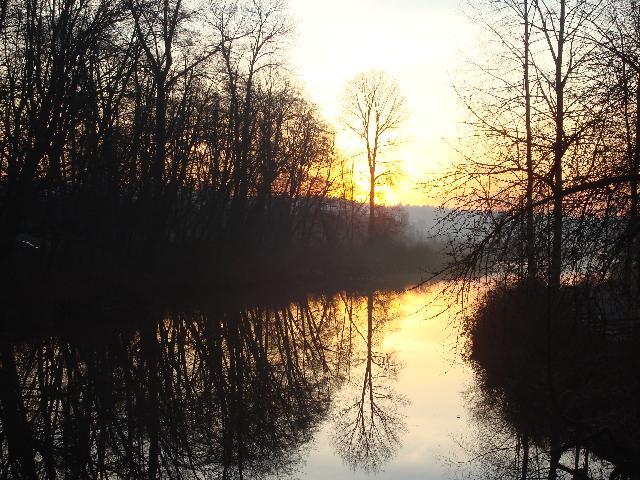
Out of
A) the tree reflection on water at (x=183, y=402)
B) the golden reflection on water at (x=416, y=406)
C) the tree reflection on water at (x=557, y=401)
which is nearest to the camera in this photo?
the tree reflection on water at (x=557, y=401)

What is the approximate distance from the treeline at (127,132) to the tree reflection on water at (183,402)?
4993mm

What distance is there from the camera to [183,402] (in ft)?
36.4

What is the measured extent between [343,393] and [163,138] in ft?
54.3

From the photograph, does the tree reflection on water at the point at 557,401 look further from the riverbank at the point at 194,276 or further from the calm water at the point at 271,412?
the riverbank at the point at 194,276

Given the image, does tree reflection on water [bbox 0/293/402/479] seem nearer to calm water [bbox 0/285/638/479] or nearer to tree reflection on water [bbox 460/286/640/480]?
calm water [bbox 0/285/638/479]

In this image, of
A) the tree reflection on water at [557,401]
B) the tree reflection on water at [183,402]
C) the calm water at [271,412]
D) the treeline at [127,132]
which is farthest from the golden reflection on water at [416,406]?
the treeline at [127,132]

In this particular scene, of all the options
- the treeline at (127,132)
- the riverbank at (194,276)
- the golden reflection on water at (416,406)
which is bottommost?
the golden reflection on water at (416,406)

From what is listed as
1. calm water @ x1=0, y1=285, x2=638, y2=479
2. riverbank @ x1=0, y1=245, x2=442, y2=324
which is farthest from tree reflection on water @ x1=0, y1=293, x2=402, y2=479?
riverbank @ x1=0, y1=245, x2=442, y2=324

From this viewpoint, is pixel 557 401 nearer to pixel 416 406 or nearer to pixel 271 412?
pixel 416 406

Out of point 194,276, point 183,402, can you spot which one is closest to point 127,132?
point 194,276

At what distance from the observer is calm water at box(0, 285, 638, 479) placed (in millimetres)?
8281

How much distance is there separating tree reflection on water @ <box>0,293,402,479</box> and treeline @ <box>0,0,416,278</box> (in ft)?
16.4

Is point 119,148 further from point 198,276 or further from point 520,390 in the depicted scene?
point 520,390

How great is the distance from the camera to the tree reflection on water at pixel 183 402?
322 inches
